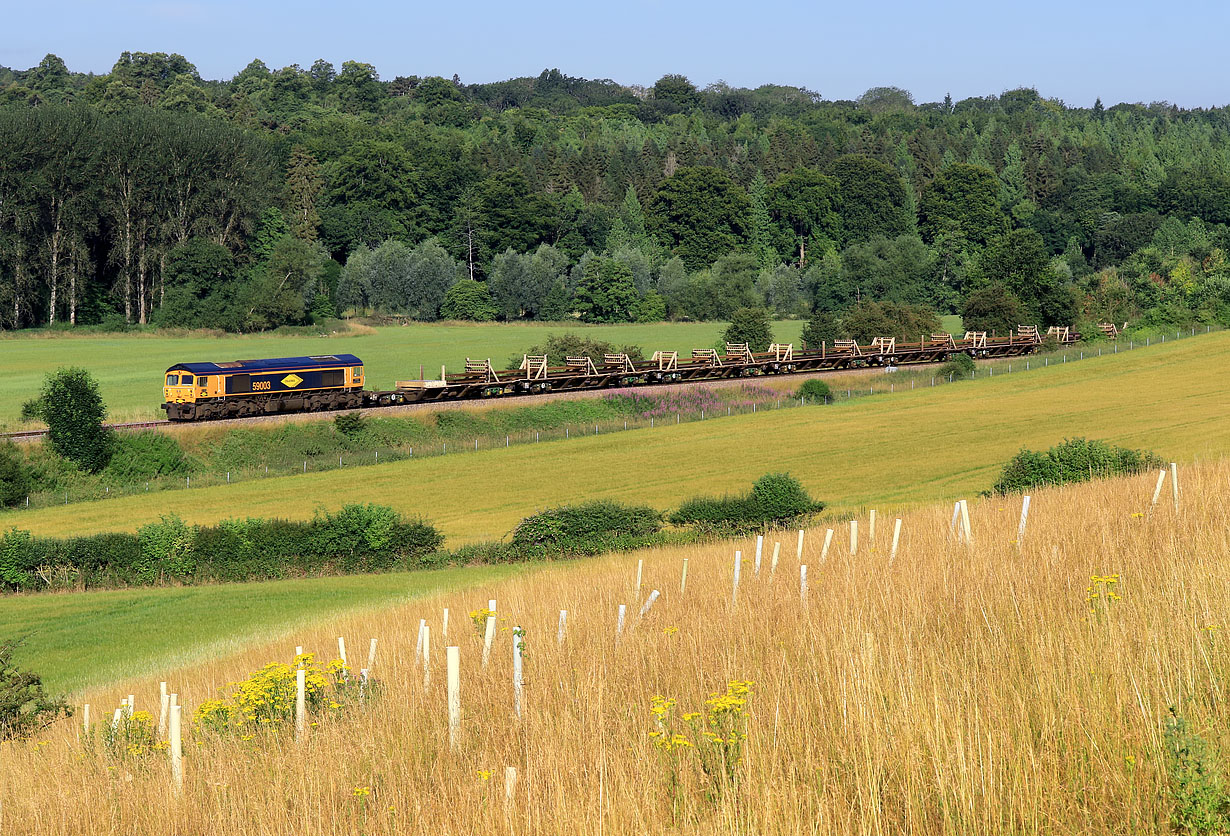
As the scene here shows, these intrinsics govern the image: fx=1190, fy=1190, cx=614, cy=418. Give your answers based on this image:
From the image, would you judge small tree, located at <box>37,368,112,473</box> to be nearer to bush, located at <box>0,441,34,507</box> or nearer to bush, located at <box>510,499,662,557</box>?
bush, located at <box>0,441,34,507</box>

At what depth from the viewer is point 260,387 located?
209 ft

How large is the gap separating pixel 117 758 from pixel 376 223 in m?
162

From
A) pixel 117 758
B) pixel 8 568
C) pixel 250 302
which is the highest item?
pixel 250 302

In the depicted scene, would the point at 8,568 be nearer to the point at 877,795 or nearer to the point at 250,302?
the point at 877,795

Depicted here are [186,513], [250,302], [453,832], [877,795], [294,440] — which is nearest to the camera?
[877,795]

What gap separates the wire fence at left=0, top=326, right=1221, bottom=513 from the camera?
5525 centimetres

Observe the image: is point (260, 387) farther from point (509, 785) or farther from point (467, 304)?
point (467, 304)

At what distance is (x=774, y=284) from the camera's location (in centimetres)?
15500

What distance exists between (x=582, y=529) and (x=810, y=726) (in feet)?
102

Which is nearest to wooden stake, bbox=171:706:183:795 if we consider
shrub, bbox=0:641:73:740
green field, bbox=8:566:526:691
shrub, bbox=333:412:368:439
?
shrub, bbox=0:641:73:740

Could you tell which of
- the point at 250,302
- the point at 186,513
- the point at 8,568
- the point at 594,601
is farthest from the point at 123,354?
the point at 594,601

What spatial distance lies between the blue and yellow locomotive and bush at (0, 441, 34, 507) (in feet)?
28.9

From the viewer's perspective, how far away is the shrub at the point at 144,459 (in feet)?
187

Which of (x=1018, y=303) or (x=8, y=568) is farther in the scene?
(x=1018, y=303)
